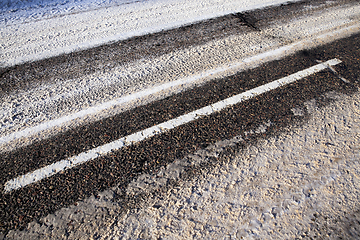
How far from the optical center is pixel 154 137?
265cm

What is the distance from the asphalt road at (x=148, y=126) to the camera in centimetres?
217

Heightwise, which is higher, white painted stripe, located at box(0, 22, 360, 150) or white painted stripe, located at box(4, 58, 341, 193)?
white painted stripe, located at box(0, 22, 360, 150)

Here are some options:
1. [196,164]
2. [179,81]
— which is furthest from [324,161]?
[179,81]

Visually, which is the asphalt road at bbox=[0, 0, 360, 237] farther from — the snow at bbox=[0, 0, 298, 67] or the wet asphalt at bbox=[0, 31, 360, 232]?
the snow at bbox=[0, 0, 298, 67]

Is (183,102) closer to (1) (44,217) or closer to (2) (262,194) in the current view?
(2) (262,194)

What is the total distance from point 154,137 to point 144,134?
0.38 feet

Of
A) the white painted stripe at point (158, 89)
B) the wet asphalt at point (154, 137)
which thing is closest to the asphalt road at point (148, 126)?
the wet asphalt at point (154, 137)

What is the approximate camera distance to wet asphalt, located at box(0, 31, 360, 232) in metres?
2.15

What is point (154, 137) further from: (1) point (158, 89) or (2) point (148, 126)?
(1) point (158, 89)

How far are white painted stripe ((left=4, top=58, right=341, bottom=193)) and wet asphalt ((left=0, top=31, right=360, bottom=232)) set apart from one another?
0.06 m

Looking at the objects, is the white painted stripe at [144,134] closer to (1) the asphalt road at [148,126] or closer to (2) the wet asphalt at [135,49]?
(1) the asphalt road at [148,126]

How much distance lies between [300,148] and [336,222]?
770 millimetres

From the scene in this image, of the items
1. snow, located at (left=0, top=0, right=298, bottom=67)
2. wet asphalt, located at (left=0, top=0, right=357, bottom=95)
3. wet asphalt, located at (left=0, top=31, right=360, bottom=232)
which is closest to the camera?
wet asphalt, located at (left=0, top=31, right=360, bottom=232)

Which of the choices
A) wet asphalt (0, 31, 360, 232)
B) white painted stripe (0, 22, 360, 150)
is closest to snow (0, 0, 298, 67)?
white painted stripe (0, 22, 360, 150)
